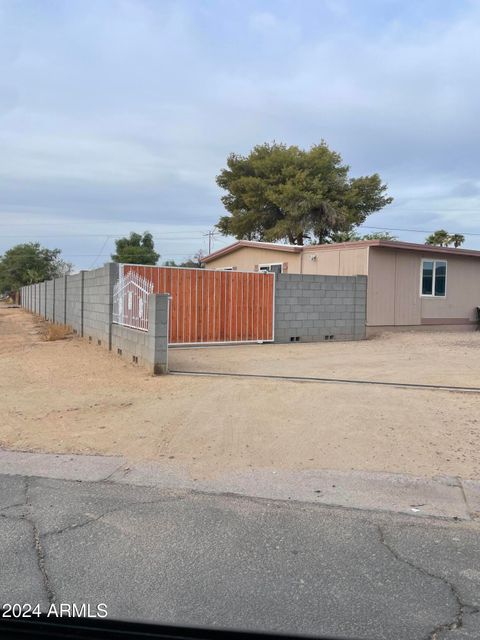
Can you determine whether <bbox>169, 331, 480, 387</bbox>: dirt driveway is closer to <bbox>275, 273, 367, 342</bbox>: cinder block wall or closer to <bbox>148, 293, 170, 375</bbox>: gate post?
<bbox>275, 273, 367, 342</bbox>: cinder block wall

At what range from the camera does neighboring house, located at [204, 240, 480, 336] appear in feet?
58.6

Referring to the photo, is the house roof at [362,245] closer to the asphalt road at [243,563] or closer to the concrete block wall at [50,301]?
the concrete block wall at [50,301]

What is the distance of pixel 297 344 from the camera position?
15883mm

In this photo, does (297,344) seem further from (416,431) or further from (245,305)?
(416,431)

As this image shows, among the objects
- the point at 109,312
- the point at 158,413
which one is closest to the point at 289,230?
the point at 109,312

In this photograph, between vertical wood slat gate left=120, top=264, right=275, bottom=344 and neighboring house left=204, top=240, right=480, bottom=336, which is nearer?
vertical wood slat gate left=120, top=264, right=275, bottom=344

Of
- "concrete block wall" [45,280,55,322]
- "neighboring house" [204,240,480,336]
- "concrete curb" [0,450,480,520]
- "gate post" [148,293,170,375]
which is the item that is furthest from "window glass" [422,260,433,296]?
"concrete block wall" [45,280,55,322]

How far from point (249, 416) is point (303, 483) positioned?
88.3 inches

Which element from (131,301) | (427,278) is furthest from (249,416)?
(427,278)

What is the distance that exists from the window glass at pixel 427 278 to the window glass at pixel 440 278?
0.33 m

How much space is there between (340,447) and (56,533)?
3.08 metres

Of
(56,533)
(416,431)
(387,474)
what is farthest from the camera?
(416,431)

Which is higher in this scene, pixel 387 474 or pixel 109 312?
pixel 109 312

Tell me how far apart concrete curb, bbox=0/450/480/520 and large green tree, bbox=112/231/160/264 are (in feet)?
192
